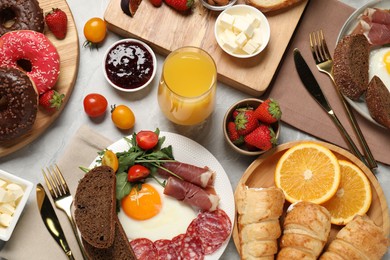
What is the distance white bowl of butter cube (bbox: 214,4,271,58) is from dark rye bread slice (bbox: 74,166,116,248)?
2.85 ft

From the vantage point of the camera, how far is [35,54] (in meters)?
2.96

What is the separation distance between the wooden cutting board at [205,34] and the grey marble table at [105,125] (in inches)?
5.0

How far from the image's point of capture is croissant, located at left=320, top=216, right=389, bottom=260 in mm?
2822

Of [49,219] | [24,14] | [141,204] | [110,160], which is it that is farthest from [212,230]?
[24,14]

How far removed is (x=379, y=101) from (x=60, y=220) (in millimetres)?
1701

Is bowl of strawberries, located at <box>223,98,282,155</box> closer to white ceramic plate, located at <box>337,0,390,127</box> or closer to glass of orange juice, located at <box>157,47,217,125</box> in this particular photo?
glass of orange juice, located at <box>157,47,217,125</box>

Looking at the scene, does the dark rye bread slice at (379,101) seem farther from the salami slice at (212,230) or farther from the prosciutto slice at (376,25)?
the salami slice at (212,230)

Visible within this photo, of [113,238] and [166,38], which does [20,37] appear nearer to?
[166,38]

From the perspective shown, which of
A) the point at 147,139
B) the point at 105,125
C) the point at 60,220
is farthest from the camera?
the point at 105,125

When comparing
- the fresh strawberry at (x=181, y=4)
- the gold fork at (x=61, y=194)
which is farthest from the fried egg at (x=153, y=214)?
the fresh strawberry at (x=181, y=4)

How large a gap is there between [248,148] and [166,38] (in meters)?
0.70

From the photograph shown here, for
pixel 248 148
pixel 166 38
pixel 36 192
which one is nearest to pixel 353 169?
pixel 248 148

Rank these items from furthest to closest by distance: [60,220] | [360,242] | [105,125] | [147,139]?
1. [105,125]
2. [60,220]
3. [147,139]
4. [360,242]

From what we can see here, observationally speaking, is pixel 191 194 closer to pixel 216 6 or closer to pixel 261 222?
pixel 261 222
